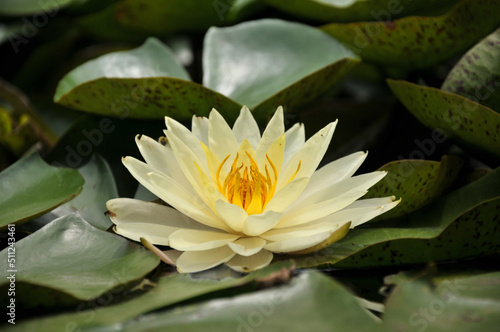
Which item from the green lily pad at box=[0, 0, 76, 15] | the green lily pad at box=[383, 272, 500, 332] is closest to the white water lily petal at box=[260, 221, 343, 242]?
the green lily pad at box=[383, 272, 500, 332]

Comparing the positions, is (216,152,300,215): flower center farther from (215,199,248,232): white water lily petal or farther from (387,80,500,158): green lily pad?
(387,80,500,158): green lily pad

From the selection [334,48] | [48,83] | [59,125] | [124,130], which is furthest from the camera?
[48,83]

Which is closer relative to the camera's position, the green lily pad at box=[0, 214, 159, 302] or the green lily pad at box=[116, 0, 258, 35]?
the green lily pad at box=[0, 214, 159, 302]

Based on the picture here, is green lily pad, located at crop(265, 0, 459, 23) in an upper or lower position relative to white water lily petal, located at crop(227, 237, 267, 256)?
upper

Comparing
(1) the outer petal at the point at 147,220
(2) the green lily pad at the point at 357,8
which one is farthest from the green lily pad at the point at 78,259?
(2) the green lily pad at the point at 357,8

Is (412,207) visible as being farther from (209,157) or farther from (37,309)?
(37,309)

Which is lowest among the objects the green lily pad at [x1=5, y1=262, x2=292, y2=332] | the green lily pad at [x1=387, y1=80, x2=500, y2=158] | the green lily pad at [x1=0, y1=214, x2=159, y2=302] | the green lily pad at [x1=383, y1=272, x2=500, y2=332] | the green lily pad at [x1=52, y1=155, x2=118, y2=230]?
the green lily pad at [x1=52, y1=155, x2=118, y2=230]

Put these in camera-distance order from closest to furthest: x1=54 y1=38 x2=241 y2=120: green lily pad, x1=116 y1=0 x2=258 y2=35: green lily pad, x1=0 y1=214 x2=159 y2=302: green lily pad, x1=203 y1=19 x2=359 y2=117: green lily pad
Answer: x1=0 y1=214 x2=159 y2=302: green lily pad, x1=54 y1=38 x2=241 y2=120: green lily pad, x1=203 y1=19 x2=359 y2=117: green lily pad, x1=116 y1=0 x2=258 y2=35: green lily pad

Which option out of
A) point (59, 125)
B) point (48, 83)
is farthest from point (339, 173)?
point (48, 83)

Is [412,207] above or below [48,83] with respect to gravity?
above
